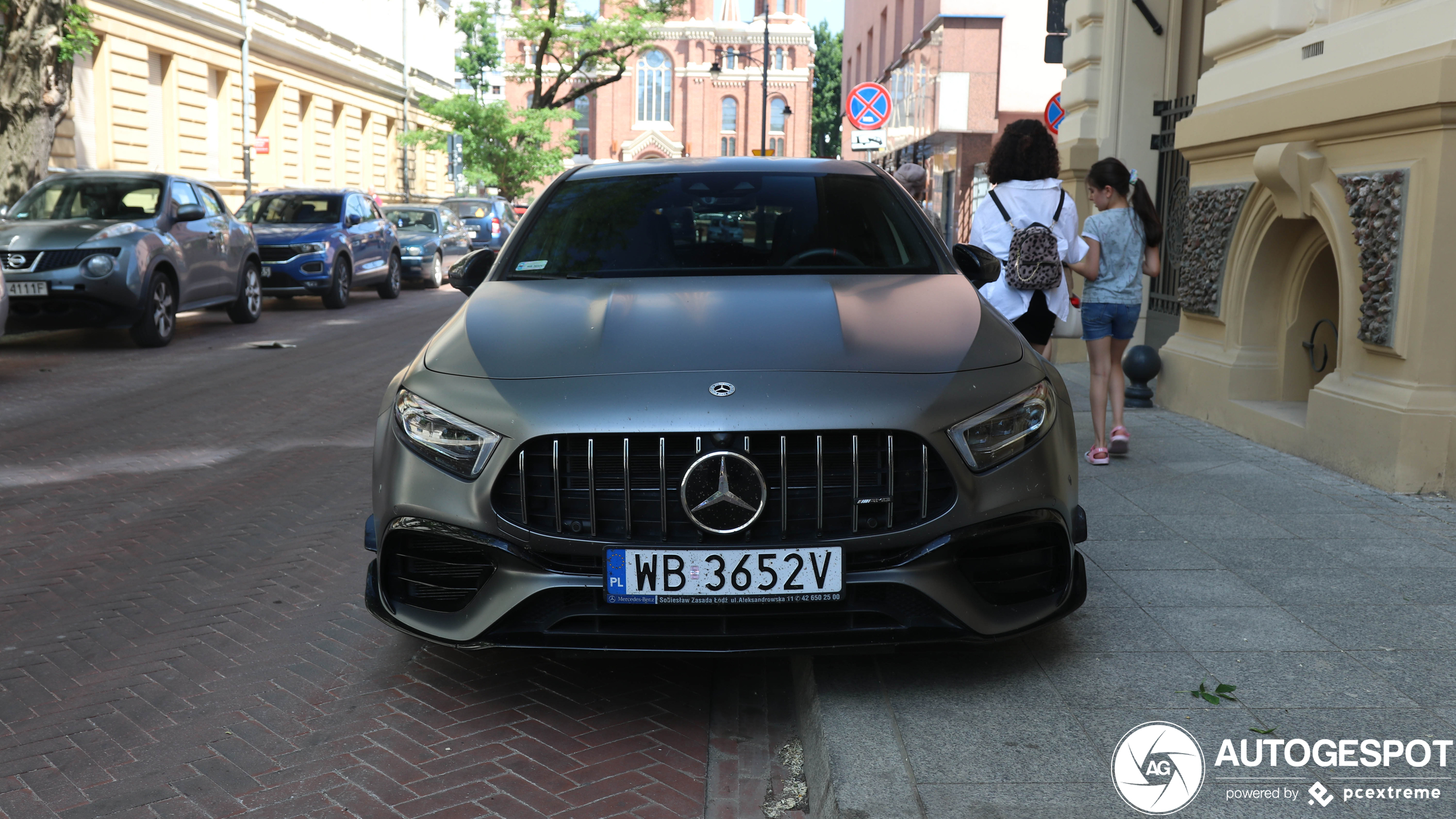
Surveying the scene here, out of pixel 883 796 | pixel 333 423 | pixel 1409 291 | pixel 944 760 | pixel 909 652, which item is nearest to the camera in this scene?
pixel 883 796

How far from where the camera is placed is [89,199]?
13.2m

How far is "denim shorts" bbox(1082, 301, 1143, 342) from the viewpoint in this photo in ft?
22.8

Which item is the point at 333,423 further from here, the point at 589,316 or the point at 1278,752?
the point at 1278,752

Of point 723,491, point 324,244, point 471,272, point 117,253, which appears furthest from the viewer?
point 324,244

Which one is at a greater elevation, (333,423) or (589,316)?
(589,316)

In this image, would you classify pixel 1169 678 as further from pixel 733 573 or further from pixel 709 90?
pixel 709 90

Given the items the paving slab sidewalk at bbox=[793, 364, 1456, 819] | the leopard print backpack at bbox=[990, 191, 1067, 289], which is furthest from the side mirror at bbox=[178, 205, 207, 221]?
the paving slab sidewalk at bbox=[793, 364, 1456, 819]

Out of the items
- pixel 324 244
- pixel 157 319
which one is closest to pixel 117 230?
pixel 157 319

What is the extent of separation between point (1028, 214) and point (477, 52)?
52.0m

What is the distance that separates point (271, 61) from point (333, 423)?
2613 centimetres

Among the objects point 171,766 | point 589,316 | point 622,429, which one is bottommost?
point 171,766

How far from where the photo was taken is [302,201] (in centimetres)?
1905

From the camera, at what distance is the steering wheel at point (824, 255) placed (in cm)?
452

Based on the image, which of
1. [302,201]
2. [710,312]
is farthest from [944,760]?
[302,201]
